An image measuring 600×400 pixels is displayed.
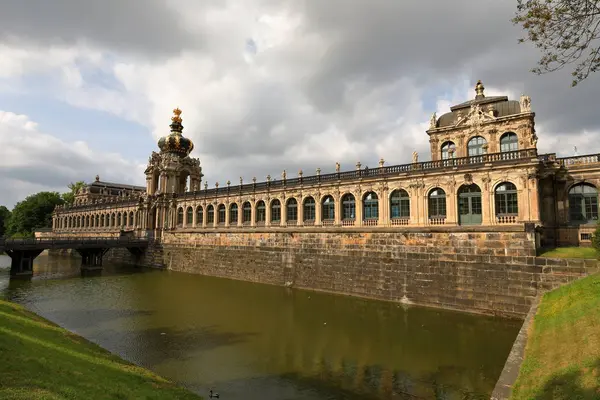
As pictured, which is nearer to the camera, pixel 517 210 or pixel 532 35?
pixel 532 35

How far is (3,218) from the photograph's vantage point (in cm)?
10069

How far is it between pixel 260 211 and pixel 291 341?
20.6 meters

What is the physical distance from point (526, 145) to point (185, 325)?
2725cm

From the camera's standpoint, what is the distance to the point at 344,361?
1309 cm

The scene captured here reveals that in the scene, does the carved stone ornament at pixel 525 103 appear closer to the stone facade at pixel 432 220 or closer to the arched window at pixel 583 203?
the stone facade at pixel 432 220

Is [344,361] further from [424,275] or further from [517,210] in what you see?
[517,210]

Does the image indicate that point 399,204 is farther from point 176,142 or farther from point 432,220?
point 176,142

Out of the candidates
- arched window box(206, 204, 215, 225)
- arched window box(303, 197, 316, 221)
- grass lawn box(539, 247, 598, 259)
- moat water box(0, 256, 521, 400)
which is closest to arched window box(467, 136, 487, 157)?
grass lawn box(539, 247, 598, 259)

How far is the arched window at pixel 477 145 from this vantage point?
29.3 m

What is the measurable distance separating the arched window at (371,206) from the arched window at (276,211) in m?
9.15

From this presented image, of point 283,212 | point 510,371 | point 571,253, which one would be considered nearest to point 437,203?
point 571,253

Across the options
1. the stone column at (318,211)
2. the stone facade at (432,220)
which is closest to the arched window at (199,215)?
the stone facade at (432,220)

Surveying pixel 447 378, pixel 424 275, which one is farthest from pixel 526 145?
pixel 447 378

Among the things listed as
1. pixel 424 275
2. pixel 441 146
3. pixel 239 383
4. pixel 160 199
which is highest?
pixel 441 146
